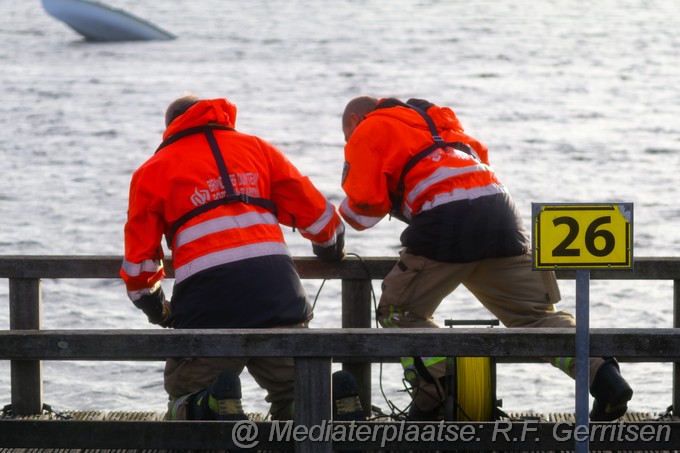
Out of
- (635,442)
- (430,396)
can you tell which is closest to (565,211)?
(635,442)

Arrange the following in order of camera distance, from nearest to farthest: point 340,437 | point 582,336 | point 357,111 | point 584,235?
point 584,235
point 582,336
point 340,437
point 357,111

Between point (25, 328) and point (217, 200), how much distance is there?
1188 mm

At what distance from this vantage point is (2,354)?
12.4 ft

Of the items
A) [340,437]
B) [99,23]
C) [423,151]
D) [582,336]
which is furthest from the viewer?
[99,23]

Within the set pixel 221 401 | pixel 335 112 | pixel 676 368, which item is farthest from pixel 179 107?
pixel 335 112

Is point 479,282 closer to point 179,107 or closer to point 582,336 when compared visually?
point 179,107

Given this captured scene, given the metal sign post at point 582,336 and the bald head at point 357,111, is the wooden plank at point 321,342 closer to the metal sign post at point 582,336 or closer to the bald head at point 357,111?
the metal sign post at point 582,336

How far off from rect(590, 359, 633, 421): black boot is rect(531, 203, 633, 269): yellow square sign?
115 cm

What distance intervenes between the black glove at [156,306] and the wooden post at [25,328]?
1.82 ft

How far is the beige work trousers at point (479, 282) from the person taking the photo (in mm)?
5145

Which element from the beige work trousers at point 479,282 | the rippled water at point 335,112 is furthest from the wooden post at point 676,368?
the rippled water at point 335,112

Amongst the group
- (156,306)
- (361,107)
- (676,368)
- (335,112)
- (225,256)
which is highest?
(361,107)

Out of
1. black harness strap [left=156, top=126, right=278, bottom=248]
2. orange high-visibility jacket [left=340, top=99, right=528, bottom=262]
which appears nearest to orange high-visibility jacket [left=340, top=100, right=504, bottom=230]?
orange high-visibility jacket [left=340, top=99, right=528, bottom=262]

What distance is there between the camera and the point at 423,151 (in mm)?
5215
